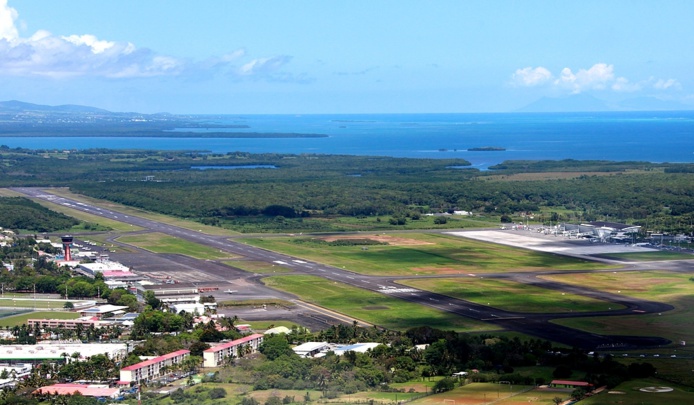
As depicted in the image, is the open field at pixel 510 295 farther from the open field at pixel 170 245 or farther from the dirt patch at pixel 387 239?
the dirt patch at pixel 387 239

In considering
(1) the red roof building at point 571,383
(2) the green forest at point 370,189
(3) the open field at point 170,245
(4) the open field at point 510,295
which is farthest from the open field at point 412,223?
(1) the red roof building at point 571,383

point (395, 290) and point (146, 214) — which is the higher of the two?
point (395, 290)

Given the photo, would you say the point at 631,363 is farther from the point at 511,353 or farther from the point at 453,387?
the point at 453,387

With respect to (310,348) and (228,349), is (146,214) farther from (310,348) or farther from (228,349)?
(310,348)

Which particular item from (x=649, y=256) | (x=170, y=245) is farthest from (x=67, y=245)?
(x=649, y=256)

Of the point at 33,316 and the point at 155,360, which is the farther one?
the point at 33,316
